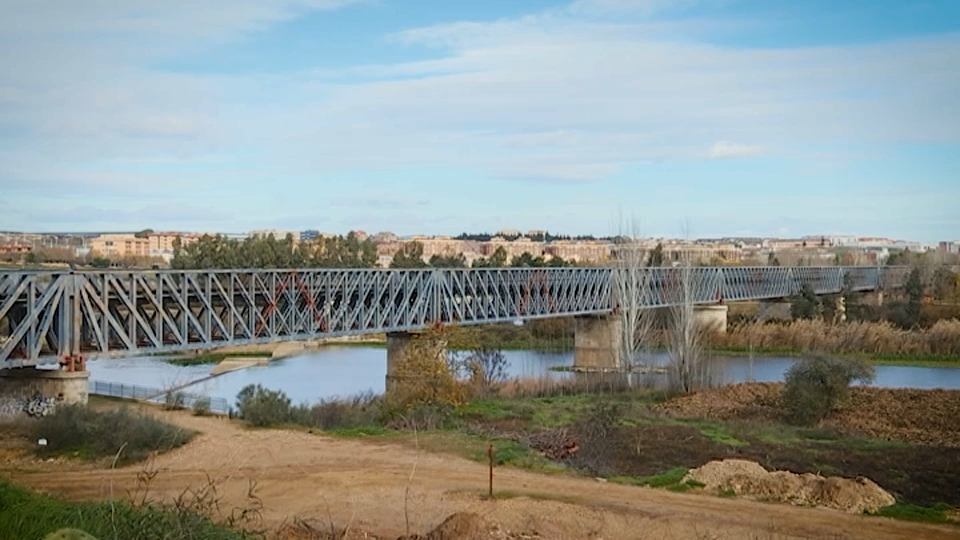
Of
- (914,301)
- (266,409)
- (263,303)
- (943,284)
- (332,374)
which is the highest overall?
(263,303)

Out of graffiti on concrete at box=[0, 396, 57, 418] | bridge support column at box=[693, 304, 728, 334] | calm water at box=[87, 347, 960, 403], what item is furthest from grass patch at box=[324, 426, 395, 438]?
bridge support column at box=[693, 304, 728, 334]

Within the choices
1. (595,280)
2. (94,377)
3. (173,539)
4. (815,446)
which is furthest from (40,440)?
(595,280)

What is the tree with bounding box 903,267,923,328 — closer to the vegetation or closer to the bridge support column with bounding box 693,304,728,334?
the bridge support column with bounding box 693,304,728,334

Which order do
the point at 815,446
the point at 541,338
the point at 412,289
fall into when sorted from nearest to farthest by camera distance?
the point at 815,446 < the point at 412,289 < the point at 541,338

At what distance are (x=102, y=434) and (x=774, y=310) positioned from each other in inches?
2963

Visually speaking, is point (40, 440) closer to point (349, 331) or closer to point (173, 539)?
point (173, 539)

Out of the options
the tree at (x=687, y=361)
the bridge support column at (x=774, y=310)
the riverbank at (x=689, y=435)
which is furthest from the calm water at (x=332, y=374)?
the bridge support column at (x=774, y=310)

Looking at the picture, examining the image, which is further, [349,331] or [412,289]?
[412,289]

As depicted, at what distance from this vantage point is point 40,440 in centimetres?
2195

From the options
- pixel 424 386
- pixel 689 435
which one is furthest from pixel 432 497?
pixel 424 386

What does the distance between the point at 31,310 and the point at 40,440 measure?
6.19 m

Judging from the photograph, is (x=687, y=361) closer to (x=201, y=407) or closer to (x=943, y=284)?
(x=201, y=407)

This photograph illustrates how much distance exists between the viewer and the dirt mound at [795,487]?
17.3m

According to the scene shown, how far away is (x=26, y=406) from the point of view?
25875mm
